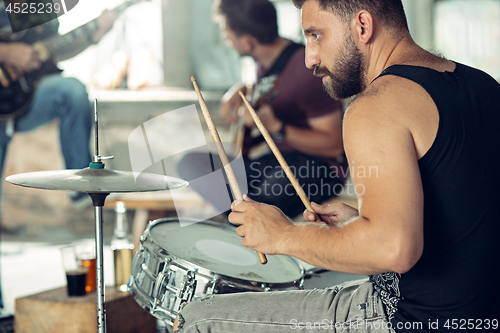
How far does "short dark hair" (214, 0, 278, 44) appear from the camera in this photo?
262 centimetres

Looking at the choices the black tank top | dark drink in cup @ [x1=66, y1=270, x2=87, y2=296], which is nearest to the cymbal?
dark drink in cup @ [x1=66, y1=270, x2=87, y2=296]

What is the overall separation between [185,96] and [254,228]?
2957mm

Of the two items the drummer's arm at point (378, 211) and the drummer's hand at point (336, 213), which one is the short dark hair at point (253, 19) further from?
the drummer's arm at point (378, 211)

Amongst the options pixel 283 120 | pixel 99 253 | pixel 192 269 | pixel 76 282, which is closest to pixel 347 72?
pixel 192 269

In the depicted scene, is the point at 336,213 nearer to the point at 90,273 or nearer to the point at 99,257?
the point at 99,257

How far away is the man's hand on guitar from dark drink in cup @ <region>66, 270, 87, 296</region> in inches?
85.0

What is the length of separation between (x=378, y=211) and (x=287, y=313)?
14.6 inches

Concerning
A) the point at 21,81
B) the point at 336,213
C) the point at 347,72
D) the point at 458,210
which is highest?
the point at 347,72

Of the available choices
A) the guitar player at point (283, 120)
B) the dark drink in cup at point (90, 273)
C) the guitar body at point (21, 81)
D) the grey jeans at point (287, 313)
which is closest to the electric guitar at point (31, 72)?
the guitar body at point (21, 81)

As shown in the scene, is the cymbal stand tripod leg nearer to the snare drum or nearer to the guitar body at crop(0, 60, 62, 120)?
the snare drum

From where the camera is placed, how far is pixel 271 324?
3.35 feet

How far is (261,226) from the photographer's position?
971mm

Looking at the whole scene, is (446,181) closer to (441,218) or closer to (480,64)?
(441,218)

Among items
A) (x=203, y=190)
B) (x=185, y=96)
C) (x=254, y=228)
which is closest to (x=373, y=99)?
(x=254, y=228)
